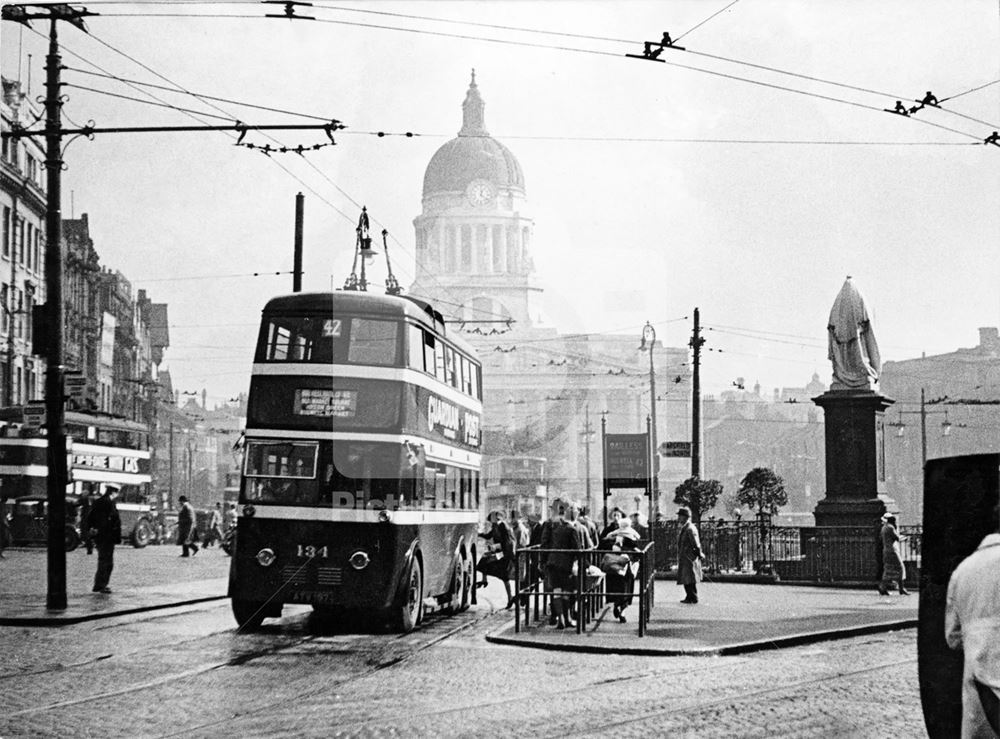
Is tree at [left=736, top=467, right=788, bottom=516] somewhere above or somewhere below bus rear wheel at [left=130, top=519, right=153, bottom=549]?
above

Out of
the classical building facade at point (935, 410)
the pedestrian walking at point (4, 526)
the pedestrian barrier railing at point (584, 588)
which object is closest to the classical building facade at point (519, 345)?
the classical building facade at point (935, 410)

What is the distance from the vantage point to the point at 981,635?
19.4 feet

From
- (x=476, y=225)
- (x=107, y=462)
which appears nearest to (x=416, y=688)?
(x=107, y=462)

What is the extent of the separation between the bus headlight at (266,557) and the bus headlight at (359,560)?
96 cm

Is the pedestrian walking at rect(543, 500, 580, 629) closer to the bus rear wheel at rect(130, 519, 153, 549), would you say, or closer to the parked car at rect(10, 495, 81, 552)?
the parked car at rect(10, 495, 81, 552)

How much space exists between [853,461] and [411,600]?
1500 cm

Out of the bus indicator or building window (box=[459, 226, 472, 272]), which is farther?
building window (box=[459, 226, 472, 272])

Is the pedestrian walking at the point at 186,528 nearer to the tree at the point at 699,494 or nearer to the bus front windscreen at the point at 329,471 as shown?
the tree at the point at 699,494

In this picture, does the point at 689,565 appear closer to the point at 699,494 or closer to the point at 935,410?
the point at 699,494

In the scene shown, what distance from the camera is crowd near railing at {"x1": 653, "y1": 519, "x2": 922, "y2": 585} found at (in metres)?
30.4

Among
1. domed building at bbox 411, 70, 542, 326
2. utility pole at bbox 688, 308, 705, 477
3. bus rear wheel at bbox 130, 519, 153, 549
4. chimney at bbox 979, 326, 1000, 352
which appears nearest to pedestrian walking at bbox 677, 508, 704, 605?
utility pole at bbox 688, 308, 705, 477

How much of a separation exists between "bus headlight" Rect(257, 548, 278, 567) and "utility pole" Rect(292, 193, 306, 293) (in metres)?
13.1

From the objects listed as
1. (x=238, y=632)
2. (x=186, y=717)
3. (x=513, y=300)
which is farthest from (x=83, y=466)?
(x=513, y=300)

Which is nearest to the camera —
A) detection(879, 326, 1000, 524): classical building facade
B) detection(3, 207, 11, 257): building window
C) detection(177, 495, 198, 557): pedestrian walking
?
detection(177, 495, 198, 557): pedestrian walking
